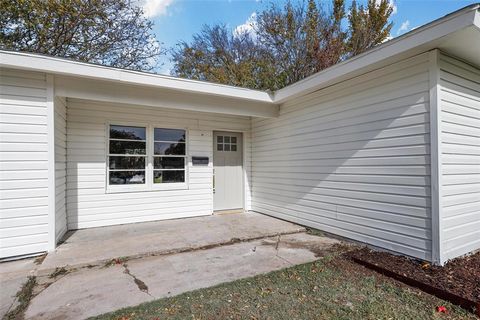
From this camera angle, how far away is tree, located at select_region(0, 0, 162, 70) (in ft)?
23.3

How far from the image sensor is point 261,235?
15.7 ft

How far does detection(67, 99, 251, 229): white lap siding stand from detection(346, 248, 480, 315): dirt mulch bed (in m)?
3.91

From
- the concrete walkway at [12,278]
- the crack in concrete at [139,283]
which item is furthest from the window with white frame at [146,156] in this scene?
the crack in concrete at [139,283]

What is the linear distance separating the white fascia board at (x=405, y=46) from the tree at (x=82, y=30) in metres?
6.90

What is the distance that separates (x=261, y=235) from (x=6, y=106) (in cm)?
449

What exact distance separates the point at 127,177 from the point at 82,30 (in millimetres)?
5815

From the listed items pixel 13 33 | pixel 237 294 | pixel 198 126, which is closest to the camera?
pixel 237 294

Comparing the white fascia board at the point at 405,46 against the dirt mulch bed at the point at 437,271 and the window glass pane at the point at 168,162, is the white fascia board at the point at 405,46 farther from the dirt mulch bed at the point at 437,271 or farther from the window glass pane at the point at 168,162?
the window glass pane at the point at 168,162

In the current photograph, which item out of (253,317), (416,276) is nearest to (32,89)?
(253,317)

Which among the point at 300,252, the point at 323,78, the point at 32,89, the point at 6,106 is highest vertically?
the point at 323,78

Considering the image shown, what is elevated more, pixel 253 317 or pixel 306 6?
pixel 306 6

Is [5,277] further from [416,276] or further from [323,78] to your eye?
[323,78]

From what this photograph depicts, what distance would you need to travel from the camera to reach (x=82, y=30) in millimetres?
Result: 8203

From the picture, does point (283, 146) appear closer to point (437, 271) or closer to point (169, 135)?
point (169, 135)
